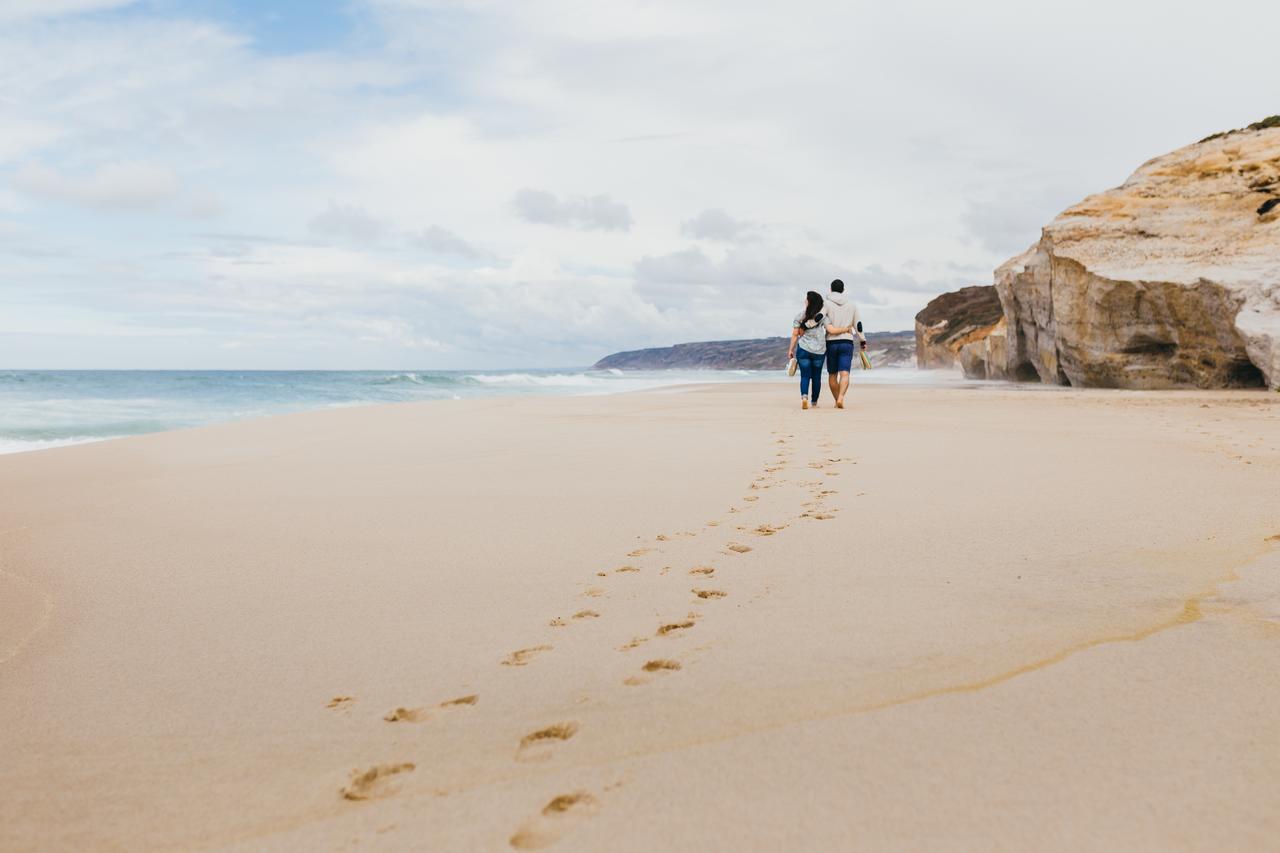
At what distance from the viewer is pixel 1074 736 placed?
5.89 ft

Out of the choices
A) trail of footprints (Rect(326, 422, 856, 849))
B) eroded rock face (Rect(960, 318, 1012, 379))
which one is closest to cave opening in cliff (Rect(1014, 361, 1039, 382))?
eroded rock face (Rect(960, 318, 1012, 379))

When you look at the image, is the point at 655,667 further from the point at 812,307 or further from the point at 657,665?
the point at 812,307

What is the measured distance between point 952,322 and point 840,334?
22701mm

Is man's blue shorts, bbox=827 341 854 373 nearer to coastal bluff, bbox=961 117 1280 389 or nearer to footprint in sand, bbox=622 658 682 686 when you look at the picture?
coastal bluff, bbox=961 117 1280 389

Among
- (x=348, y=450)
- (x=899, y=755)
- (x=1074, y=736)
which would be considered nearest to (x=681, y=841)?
(x=899, y=755)

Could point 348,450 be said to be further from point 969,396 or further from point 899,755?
point 969,396

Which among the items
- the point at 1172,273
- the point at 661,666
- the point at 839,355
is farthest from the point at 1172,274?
the point at 661,666

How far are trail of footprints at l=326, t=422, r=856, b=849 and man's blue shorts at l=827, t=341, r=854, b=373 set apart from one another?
6.96m

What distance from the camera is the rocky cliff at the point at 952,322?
97.1ft

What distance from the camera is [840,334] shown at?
11.5 m

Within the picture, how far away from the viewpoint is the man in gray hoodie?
1141 cm

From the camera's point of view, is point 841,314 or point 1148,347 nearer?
point 841,314

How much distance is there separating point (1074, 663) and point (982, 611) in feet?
1.55

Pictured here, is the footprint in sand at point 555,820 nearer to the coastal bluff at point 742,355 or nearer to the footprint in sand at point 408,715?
the footprint in sand at point 408,715
